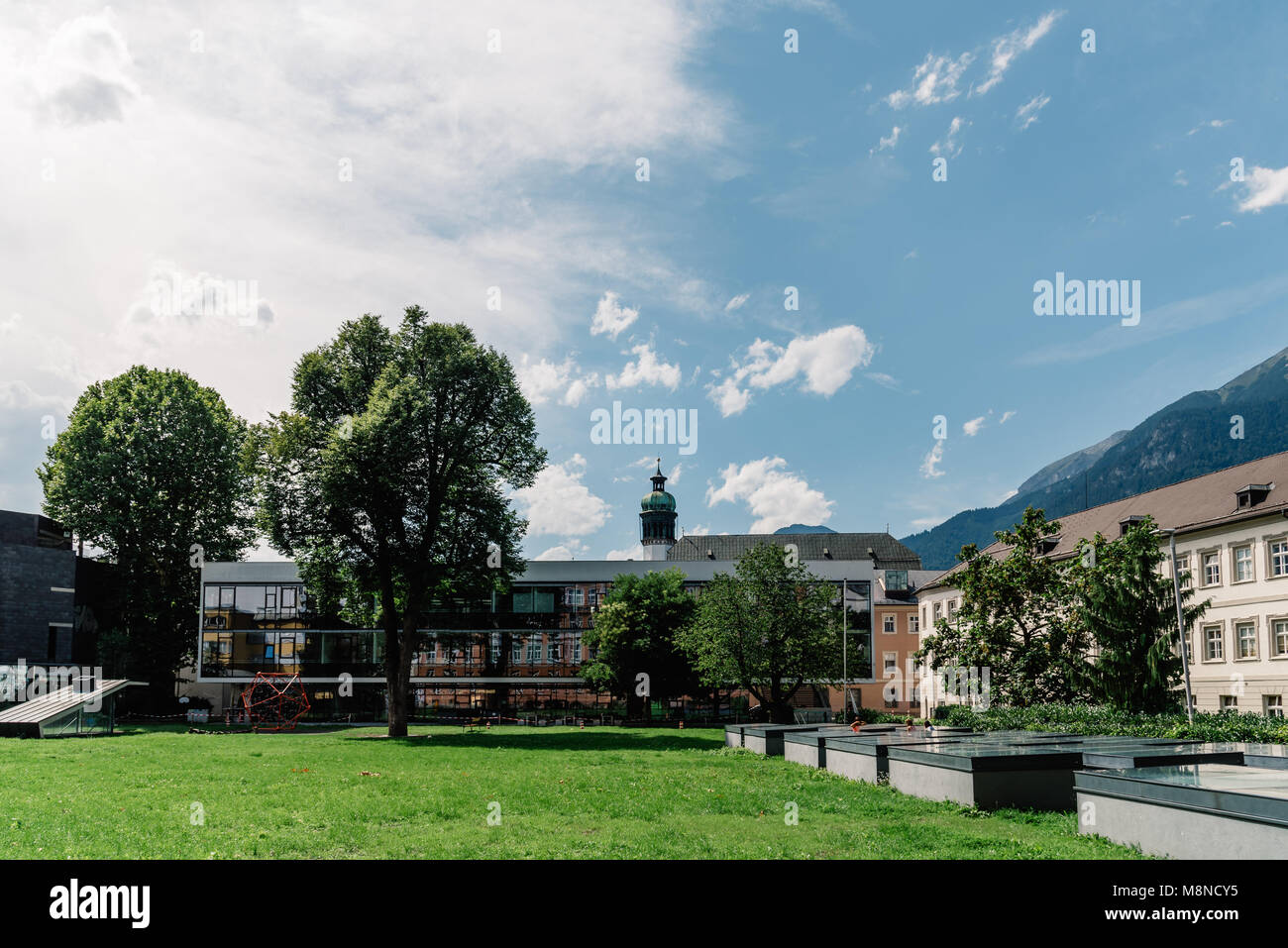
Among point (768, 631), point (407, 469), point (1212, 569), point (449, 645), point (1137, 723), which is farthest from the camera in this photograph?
point (449, 645)

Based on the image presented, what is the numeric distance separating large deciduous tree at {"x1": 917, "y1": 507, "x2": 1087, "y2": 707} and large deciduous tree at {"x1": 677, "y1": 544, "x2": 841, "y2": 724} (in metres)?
7.29

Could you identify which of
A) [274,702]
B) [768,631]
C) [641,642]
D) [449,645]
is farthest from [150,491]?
[768,631]

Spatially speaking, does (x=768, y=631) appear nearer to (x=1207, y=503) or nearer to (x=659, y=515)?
(x=1207, y=503)

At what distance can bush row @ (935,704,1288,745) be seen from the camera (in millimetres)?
22547

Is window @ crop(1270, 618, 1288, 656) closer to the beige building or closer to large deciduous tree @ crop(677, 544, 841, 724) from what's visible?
the beige building

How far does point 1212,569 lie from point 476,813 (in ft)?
161

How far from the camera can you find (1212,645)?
50.5m

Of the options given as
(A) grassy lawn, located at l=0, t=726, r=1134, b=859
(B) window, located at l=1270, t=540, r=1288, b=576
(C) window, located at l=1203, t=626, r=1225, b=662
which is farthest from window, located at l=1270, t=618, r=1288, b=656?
(A) grassy lawn, located at l=0, t=726, r=1134, b=859

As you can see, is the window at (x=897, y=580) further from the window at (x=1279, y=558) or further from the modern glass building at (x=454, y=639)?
the window at (x=1279, y=558)

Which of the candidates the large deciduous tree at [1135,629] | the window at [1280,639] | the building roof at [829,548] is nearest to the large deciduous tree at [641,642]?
the large deciduous tree at [1135,629]

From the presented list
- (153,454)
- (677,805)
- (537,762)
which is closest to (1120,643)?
(537,762)
